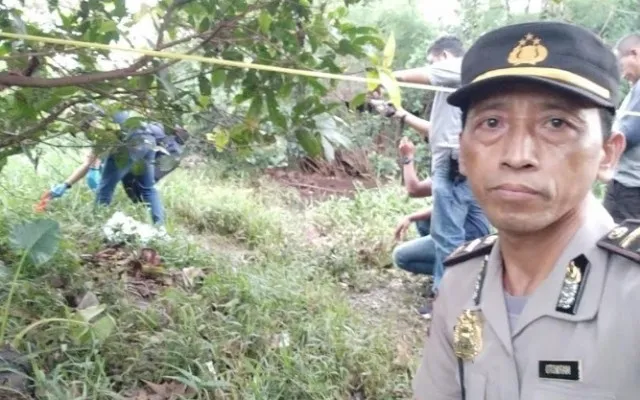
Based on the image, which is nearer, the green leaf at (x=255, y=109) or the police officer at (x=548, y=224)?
the police officer at (x=548, y=224)

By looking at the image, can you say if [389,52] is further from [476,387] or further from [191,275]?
[191,275]

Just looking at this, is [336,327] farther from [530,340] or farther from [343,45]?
[530,340]

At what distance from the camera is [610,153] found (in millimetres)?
1176

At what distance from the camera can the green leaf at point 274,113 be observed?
240 centimetres

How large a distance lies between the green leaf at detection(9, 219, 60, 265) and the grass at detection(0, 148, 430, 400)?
0.33 m

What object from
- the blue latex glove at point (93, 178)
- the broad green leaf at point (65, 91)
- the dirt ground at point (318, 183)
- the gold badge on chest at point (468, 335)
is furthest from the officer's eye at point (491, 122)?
the dirt ground at point (318, 183)

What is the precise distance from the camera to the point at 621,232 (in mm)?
1092

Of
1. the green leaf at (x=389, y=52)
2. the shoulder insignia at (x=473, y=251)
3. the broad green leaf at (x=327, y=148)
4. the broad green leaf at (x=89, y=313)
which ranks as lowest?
the broad green leaf at (x=89, y=313)

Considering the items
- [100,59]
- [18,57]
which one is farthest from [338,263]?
[18,57]

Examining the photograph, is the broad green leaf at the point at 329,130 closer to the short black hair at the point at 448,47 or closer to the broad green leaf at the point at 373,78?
the broad green leaf at the point at 373,78

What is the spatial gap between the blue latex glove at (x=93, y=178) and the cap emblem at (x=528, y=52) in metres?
4.72

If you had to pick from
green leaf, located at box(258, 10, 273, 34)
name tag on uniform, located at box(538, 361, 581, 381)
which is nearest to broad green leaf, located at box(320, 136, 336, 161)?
green leaf, located at box(258, 10, 273, 34)

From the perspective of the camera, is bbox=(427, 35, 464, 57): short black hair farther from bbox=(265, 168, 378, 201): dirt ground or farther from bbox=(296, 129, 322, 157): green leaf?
bbox=(265, 168, 378, 201): dirt ground

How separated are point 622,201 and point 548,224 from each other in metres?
2.79
